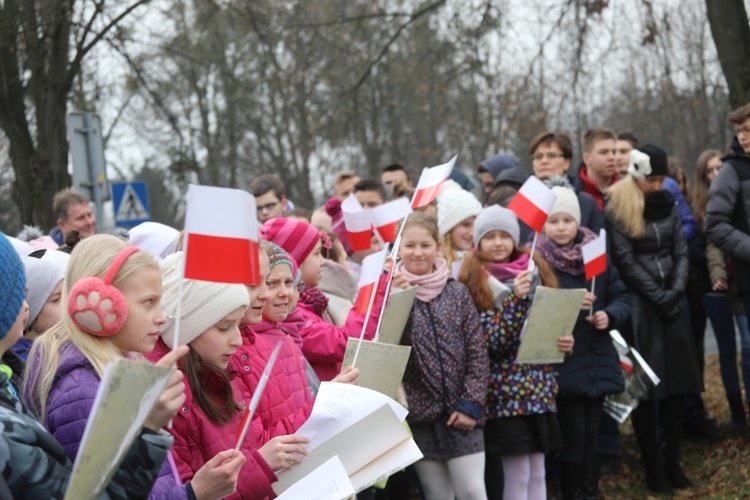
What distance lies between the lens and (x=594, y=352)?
22.5 feet

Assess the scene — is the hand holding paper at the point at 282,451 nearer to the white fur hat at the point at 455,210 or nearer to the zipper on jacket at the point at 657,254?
the white fur hat at the point at 455,210

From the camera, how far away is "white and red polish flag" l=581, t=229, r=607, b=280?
260 inches

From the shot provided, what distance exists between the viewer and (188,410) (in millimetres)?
3535

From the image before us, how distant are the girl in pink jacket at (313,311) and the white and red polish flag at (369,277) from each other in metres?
0.13

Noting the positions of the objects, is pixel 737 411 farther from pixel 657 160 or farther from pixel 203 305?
pixel 203 305

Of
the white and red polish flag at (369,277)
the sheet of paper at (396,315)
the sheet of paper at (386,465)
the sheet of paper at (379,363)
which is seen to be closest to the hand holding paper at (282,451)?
the sheet of paper at (386,465)

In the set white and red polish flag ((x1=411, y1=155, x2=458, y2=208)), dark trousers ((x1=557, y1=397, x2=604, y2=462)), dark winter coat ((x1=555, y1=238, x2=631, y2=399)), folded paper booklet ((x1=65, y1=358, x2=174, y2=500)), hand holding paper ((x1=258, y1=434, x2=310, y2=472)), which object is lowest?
dark trousers ((x1=557, y1=397, x2=604, y2=462))

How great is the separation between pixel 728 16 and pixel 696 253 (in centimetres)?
226

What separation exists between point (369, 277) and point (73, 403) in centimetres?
234

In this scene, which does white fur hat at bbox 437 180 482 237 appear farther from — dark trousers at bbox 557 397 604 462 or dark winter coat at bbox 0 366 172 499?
dark winter coat at bbox 0 366 172 499

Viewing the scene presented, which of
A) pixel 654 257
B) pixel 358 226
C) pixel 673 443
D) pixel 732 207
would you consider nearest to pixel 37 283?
pixel 358 226

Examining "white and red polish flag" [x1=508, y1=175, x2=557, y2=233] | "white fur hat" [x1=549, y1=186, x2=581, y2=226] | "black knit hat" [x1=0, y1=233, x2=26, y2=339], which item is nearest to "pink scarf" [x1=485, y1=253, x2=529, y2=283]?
"white and red polish flag" [x1=508, y1=175, x2=557, y2=233]

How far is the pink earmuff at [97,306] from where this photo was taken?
9.66ft

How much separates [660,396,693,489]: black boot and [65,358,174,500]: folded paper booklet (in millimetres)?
5958
